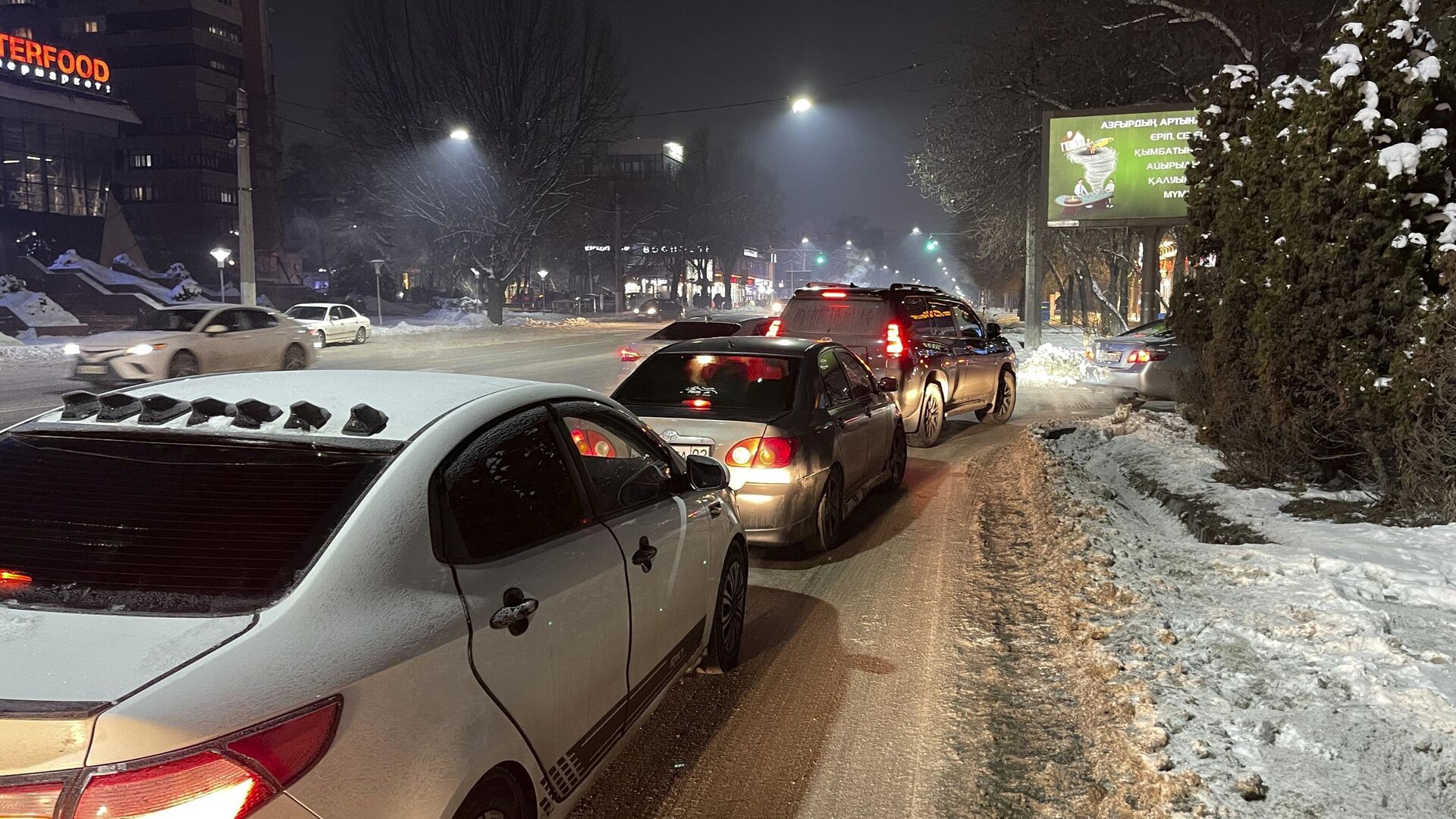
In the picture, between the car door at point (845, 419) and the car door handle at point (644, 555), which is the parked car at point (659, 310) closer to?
the car door at point (845, 419)

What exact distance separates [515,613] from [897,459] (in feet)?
23.0

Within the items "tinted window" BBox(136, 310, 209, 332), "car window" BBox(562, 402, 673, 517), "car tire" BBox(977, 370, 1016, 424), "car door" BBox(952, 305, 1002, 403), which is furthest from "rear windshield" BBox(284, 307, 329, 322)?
"car window" BBox(562, 402, 673, 517)

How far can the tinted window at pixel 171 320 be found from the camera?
18.3 meters

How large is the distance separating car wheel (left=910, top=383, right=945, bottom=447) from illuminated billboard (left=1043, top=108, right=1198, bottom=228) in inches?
534

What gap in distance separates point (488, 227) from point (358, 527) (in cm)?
4578

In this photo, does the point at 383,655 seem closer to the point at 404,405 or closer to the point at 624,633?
the point at 404,405

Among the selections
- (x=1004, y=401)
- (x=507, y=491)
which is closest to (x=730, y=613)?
(x=507, y=491)

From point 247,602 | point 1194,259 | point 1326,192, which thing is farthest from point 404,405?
point 1194,259

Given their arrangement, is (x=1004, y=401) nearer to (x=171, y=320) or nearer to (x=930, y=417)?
(x=930, y=417)

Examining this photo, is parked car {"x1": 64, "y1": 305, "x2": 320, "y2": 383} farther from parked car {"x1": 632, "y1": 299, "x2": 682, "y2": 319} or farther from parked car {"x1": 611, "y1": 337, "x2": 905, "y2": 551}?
parked car {"x1": 632, "y1": 299, "x2": 682, "y2": 319}

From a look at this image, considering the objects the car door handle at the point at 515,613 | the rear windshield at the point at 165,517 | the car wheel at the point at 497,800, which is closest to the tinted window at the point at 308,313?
the rear windshield at the point at 165,517

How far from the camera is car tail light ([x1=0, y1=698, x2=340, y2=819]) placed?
5.77 feet

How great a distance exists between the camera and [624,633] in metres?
3.41

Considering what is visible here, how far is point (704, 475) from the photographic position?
14.7ft
